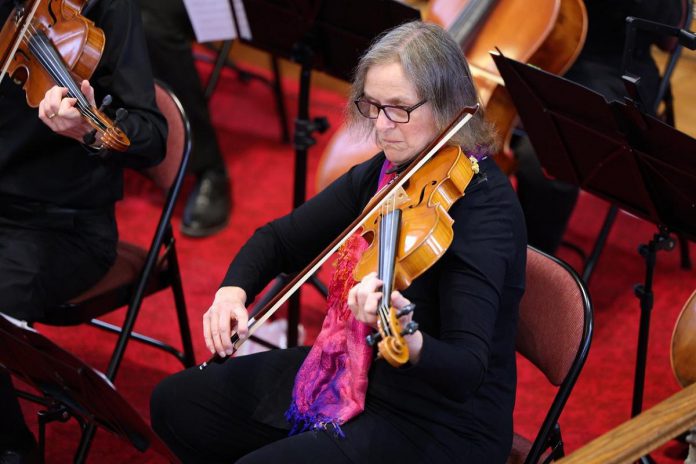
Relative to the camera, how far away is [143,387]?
270 centimetres

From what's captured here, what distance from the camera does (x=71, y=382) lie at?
5.30 feet

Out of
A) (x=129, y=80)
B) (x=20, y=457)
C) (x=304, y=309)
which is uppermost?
(x=129, y=80)

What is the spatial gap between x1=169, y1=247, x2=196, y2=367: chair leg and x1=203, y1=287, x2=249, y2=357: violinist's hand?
0.61 metres

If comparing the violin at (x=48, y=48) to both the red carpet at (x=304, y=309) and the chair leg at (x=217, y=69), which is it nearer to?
the red carpet at (x=304, y=309)

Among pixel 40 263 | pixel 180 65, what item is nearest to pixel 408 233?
pixel 40 263

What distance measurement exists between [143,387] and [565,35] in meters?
1.58

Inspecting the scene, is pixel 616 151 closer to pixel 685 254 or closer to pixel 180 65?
pixel 685 254

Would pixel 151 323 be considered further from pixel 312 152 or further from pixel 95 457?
pixel 312 152

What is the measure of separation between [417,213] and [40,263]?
101 centimetres

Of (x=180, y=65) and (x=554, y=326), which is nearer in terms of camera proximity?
(x=554, y=326)

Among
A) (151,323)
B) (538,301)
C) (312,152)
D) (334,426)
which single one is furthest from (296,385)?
(312,152)

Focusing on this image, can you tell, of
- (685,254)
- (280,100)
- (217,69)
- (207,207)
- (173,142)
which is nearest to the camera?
(173,142)

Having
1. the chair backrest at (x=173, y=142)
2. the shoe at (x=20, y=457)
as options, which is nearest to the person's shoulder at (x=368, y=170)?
the chair backrest at (x=173, y=142)

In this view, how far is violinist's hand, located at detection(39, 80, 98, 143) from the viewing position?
6.07ft
